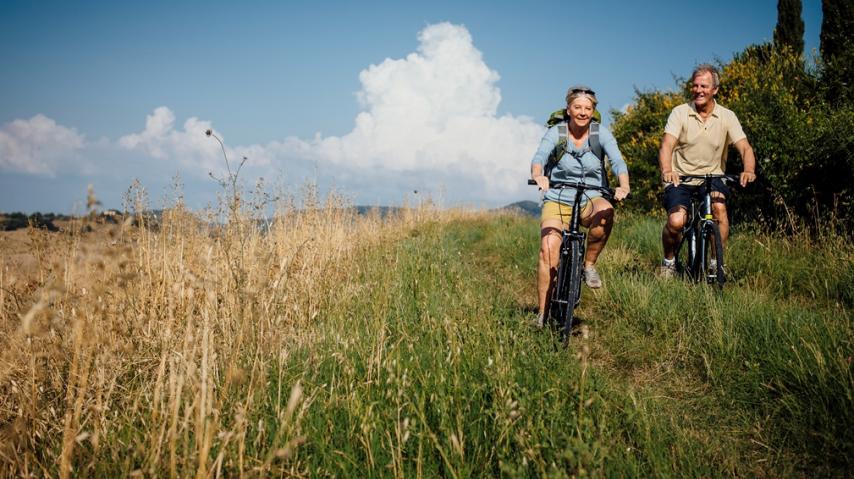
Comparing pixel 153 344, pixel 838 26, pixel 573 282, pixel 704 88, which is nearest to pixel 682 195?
pixel 704 88

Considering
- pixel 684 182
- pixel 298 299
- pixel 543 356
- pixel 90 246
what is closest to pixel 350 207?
pixel 298 299

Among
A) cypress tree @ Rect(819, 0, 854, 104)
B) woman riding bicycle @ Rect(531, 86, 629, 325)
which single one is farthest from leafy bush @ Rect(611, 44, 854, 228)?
woman riding bicycle @ Rect(531, 86, 629, 325)

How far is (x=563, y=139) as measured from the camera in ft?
14.1

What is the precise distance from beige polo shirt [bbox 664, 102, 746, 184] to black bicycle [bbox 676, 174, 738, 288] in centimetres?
27

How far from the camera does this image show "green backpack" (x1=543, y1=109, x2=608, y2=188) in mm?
4273

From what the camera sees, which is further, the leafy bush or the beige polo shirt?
the leafy bush

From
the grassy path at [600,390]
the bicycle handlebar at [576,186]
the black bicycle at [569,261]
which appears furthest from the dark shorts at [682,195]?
the bicycle handlebar at [576,186]

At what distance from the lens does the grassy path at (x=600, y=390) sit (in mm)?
2072

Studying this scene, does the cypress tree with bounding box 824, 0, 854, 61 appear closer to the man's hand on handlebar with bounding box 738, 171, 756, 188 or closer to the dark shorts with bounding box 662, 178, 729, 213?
the dark shorts with bounding box 662, 178, 729, 213

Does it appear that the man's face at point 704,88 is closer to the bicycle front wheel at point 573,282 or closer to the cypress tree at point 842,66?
the bicycle front wheel at point 573,282

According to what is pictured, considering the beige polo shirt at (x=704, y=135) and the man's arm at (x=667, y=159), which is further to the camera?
the beige polo shirt at (x=704, y=135)

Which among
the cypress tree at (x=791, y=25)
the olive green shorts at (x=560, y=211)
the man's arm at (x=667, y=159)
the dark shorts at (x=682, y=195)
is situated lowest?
the olive green shorts at (x=560, y=211)

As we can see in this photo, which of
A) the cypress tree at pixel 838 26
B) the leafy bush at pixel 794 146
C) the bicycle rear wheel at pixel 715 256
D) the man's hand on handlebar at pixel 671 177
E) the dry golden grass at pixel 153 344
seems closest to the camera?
the dry golden grass at pixel 153 344

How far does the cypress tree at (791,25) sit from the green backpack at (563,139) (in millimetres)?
16908
